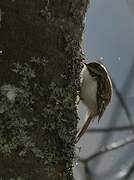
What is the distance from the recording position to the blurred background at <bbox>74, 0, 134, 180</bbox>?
11.5 feet

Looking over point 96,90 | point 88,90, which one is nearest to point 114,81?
point 96,90

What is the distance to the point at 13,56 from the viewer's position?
128cm

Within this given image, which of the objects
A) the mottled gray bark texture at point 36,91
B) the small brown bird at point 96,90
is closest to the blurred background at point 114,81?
the small brown bird at point 96,90

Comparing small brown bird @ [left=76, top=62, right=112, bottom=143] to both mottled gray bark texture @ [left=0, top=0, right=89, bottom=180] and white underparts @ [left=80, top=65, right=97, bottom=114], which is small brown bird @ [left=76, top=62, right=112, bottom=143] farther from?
mottled gray bark texture @ [left=0, top=0, right=89, bottom=180]

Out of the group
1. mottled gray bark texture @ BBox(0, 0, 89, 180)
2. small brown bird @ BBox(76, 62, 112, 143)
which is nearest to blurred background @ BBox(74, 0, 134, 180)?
small brown bird @ BBox(76, 62, 112, 143)

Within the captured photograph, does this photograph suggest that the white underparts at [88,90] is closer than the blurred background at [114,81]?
Yes

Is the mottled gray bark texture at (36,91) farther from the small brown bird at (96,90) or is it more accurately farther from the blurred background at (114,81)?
the blurred background at (114,81)

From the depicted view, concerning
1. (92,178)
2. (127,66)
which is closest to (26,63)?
(92,178)

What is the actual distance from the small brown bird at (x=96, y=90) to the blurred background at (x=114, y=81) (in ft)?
3.01

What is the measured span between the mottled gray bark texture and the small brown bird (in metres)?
0.80

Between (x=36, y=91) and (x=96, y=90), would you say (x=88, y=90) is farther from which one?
(x=36, y=91)

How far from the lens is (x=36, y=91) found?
130 centimetres

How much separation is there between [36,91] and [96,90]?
101cm

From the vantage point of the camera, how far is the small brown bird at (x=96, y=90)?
221 centimetres
